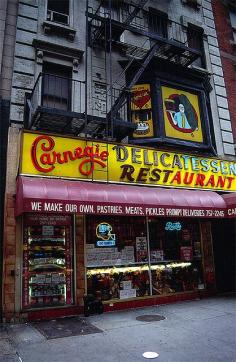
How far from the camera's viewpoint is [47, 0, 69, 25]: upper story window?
11648 millimetres

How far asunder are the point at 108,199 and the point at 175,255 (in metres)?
4.24

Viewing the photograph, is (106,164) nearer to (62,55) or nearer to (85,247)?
(85,247)

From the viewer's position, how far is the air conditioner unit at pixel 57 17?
11.6 meters

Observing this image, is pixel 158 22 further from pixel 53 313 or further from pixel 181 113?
pixel 53 313

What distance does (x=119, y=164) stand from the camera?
33.4 ft

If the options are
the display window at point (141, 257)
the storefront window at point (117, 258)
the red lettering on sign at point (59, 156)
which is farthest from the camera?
the display window at point (141, 257)

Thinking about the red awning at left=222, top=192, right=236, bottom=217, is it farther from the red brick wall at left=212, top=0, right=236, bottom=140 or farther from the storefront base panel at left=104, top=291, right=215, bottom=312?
the red brick wall at left=212, top=0, right=236, bottom=140

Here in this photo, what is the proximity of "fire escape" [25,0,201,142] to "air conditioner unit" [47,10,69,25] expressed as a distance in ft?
3.08

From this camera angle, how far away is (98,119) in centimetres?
957

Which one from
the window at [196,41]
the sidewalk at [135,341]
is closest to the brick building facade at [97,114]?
the window at [196,41]

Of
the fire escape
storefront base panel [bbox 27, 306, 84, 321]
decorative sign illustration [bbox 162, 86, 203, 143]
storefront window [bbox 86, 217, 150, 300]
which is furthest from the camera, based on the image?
decorative sign illustration [bbox 162, 86, 203, 143]

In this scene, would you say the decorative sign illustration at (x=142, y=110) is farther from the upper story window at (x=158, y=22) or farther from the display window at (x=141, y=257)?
the upper story window at (x=158, y=22)

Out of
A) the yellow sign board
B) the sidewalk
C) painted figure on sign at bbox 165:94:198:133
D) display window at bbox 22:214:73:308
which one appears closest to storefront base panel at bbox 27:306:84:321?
display window at bbox 22:214:73:308

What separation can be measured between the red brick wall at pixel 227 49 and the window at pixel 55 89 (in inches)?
304
